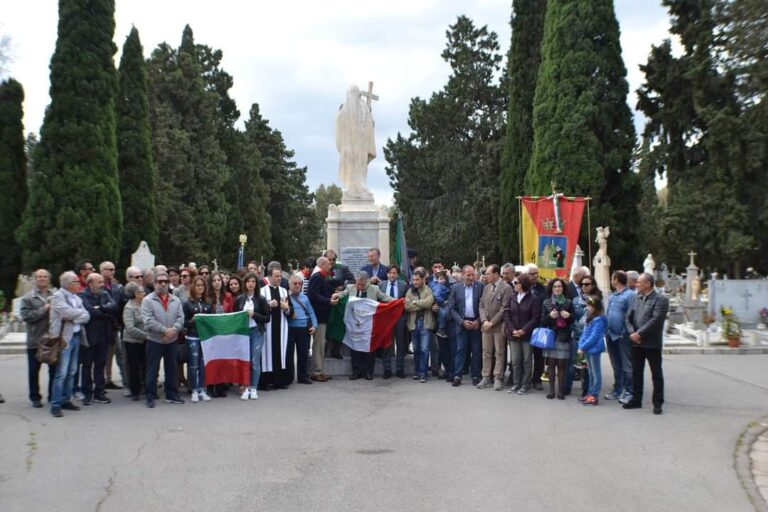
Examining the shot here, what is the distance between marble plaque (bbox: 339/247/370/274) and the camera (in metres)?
14.4

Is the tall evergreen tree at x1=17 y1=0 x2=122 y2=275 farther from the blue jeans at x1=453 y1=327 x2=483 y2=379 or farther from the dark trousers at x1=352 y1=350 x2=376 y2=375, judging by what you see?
the blue jeans at x1=453 y1=327 x2=483 y2=379

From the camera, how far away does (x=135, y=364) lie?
9.70 meters

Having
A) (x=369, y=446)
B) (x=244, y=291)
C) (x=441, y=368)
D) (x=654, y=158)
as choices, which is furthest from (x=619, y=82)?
(x=369, y=446)

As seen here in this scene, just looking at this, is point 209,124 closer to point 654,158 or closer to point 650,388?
point 654,158

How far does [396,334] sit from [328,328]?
46.2 inches

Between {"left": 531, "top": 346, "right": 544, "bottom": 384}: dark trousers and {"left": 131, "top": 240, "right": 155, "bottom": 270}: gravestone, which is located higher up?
{"left": 131, "top": 240, "right": 155, "bottom": 270}: gravestone

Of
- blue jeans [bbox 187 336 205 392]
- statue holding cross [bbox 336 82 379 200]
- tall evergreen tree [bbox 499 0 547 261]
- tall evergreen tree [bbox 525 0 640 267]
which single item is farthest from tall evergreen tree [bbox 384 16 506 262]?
blue jeans [bbox 187 336 205 392]

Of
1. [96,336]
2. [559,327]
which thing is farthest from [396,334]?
[96,336]

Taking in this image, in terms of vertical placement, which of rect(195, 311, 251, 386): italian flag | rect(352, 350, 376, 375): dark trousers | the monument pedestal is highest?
the monument pedestal

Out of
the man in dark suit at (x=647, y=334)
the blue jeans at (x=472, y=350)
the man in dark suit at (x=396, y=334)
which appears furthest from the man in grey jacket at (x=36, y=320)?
the man in dark suit at (x=647, y=334)

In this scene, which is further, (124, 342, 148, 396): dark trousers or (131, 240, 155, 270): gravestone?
(131, 240, 155, 270): gravestone

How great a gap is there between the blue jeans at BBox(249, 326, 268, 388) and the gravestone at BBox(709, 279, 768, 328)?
16.2 m

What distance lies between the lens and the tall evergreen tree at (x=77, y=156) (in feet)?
80.2

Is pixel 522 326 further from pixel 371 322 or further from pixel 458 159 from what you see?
pixel 458 159
